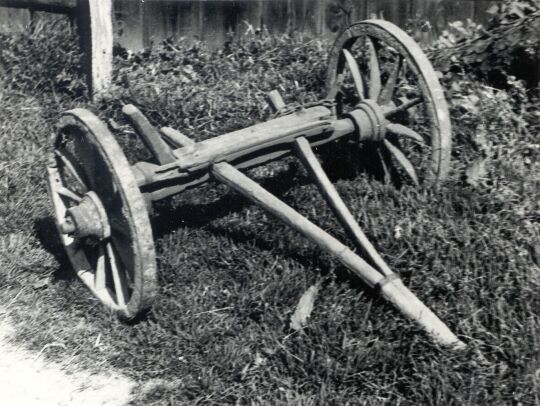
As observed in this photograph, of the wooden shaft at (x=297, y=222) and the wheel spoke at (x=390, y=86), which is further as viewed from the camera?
the wheel spoke at (x=390, y=86)

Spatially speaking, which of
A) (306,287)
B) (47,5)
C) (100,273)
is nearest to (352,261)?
(306,287)

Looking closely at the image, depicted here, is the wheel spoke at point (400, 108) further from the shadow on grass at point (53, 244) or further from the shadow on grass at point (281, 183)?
the shadow on grass at point (53, 244)

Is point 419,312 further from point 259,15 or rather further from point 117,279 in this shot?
point 259,15

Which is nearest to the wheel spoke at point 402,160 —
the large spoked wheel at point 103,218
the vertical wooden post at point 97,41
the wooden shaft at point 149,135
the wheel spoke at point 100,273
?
the wooden shaft at point 149,135

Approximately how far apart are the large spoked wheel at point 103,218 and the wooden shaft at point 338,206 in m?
0.88

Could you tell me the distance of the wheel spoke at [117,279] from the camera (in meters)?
3.20

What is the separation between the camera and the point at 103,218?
3.15 meters

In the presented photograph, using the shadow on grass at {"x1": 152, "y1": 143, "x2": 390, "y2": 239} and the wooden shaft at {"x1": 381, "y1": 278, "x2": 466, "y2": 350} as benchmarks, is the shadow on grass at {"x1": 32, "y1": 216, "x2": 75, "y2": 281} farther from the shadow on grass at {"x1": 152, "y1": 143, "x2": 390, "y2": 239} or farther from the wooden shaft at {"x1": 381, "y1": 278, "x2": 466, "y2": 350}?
the wooden shaft at {"x1": 381, "y1": 278, "x2": 466, "y2": 350}

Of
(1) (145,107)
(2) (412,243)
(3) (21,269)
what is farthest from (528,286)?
(1) (145,107)

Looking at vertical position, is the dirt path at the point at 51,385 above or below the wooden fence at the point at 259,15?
below

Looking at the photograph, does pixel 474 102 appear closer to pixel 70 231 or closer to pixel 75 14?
pixel 70 231

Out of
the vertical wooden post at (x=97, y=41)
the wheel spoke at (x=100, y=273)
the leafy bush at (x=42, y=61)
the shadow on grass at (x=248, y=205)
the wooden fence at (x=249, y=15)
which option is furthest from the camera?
the wooden fence at (x=249, y=15)

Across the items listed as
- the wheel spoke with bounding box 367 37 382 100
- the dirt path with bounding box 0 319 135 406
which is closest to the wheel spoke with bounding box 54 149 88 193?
the dirt path with bounding box 0 319 135 406

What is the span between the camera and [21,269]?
366 cm
